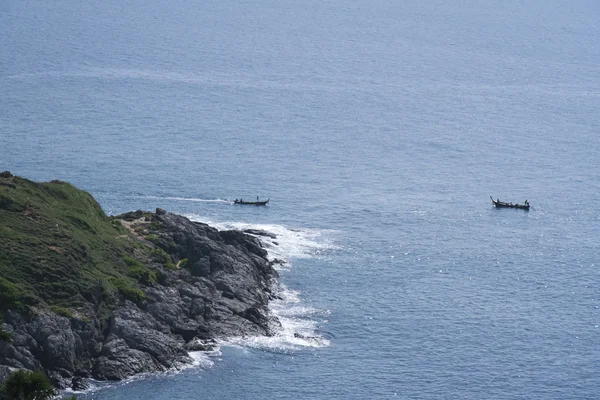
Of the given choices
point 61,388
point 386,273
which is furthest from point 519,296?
point 61,388

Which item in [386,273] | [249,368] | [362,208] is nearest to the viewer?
[249,368]

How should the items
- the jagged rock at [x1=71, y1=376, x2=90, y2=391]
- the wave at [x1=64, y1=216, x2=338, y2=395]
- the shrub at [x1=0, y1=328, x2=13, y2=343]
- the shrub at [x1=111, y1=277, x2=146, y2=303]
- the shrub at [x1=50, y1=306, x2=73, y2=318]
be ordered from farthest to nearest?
1. the shrub at [x1=111, y1=277, x2=146, y2=303]
2. the wave at [x1=64, y1=216, x2=338, y2=395]
3. the shrub at [x1=50, y1=306, x2=73, y2=318]
4. the jagged rock at [x1=71, y1=376, x2=90, y2=391]
5. the shrub at [x1=0, y1=328, x2=13, y2=343]

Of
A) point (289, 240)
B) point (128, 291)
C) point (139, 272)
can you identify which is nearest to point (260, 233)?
point (289, 240)

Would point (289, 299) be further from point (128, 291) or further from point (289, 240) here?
point (289, 240)

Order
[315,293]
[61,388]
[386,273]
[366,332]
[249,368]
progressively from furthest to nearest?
[386,273] → [315,293] → [366,332] → [249,368] → [61,388]

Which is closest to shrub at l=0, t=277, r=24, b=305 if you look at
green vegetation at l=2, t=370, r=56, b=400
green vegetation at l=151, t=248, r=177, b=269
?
green vegetation at l=151, t=248, r=177, b=269

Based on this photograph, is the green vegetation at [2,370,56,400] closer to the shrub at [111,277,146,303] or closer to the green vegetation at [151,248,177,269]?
the shrub at [111,277,146,303]

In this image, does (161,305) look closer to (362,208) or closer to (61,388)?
(61,388)
